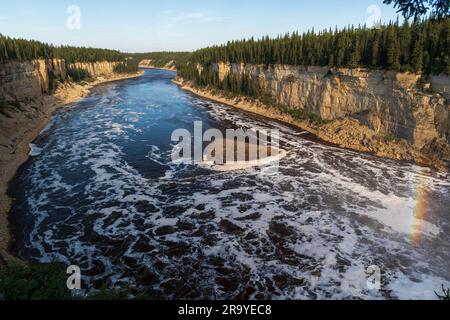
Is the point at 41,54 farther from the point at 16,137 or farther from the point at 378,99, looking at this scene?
the point at 378,99

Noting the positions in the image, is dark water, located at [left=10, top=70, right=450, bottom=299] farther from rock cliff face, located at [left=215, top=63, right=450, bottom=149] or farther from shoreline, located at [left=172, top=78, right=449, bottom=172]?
rock cliff face, located at [left=215, top=63, right=450, bottom=149]

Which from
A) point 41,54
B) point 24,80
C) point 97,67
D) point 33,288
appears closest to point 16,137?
point 24,80

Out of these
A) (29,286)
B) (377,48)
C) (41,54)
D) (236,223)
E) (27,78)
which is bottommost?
(236,223)

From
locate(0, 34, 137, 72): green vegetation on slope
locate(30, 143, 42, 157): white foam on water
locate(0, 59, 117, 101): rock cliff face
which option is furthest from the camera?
locate(0, 34, 137, 72): green vegetation on slope

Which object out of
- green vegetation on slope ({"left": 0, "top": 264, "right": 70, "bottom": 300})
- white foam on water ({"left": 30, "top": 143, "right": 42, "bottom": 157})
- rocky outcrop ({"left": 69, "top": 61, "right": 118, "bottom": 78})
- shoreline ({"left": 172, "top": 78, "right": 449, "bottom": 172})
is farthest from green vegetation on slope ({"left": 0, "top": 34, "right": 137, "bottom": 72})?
green vegetation on slope ({"left": 0, "top": 264, "right": 70, "bottom": 300})
